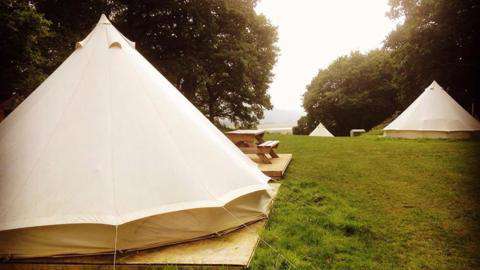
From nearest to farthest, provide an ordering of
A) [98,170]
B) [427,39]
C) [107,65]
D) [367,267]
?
[367,267]
[98,170]
[107,65]
[427,39]

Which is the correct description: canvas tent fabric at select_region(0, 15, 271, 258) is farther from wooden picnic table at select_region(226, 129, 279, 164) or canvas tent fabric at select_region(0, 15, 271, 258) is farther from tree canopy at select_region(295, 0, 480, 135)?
tree canopy at select_region(295, 0, 480, 135)

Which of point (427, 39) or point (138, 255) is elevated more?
point (427, 39)

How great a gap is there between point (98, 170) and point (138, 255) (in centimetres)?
105

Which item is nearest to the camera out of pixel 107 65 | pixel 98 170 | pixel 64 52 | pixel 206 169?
pixel 98 170

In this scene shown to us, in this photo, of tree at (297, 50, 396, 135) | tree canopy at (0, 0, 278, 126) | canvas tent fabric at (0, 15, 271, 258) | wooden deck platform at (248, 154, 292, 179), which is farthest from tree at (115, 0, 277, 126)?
tree at (297, 50, 396, 135)

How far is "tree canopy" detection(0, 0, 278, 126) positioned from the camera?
13.8 meters

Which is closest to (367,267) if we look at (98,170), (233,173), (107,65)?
(233,173)

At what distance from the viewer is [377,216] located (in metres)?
4.87

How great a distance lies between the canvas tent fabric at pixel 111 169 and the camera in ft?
11.7

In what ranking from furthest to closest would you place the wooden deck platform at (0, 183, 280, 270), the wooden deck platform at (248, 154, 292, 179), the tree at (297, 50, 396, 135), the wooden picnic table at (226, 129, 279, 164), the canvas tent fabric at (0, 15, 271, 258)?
1. the tree at (297, 50, 396, 135)
2. the wooden picnic table at (226, 129, 279, 164)
3. the wooden deck platform at (248, 154, 292, 179)
4. the canvas tent fabric at (0, 15, 271, 258)
5. the wooden deck platform at (0, 183, 280, 270)

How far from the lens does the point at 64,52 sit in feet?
41.8

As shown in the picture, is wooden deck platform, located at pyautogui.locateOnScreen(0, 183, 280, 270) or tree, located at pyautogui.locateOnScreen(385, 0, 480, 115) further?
tree, located at pyautogui.locateOnScreen(385, 0, 480, 115)

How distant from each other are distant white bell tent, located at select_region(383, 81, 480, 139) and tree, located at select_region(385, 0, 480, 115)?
457cm

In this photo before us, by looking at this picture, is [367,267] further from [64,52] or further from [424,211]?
[64,52]
